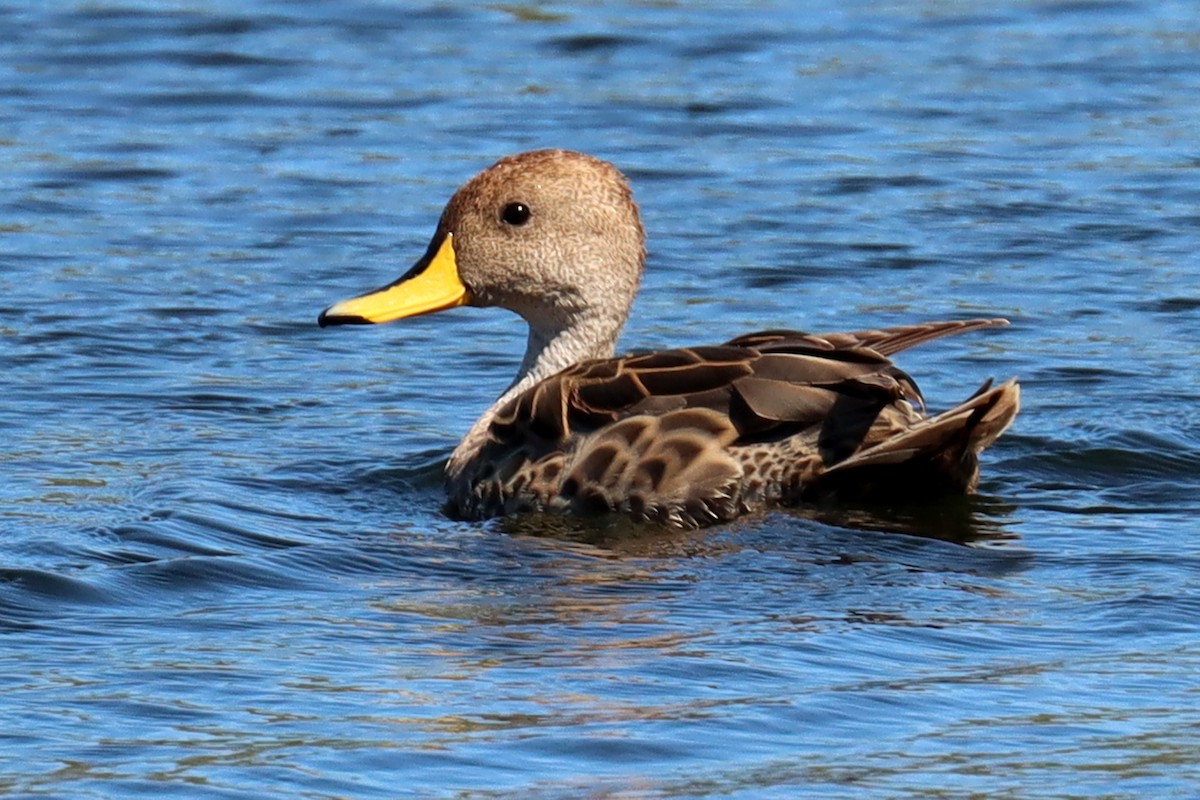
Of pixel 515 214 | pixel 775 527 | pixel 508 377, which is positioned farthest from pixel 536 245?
pixel 508 377

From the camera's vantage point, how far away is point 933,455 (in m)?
8.26

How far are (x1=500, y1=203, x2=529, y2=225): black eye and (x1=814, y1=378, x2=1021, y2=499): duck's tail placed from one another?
1609 millimetres

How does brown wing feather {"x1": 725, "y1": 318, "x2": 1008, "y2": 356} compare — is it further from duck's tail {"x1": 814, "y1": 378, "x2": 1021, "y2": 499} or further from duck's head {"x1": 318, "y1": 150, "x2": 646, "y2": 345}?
duck's head {"x1": 318, "y1": 150, "x2": 646, "y2": 345}

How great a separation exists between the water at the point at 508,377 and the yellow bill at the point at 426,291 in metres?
0.58

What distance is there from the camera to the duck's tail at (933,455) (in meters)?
8.03

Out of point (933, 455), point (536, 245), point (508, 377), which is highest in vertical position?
point (536, 245)

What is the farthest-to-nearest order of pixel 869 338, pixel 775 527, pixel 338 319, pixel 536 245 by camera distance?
pixel 536 245 → pixel 338 319 → pixel 869 338 → pixel 775 527

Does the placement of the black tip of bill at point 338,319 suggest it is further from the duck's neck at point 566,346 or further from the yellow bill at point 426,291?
the duck's neck at point 566,346

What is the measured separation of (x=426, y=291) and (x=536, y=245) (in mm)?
426

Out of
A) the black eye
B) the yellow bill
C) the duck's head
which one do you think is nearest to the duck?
the yellow bill

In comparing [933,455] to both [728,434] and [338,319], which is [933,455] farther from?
[338,319]

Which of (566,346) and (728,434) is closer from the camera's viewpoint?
(728,434)

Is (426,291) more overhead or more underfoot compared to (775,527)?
more overhead

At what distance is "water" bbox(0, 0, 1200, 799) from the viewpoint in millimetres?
6234
